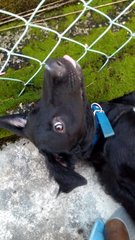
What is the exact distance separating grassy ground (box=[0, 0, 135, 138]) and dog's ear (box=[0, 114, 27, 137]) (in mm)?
728

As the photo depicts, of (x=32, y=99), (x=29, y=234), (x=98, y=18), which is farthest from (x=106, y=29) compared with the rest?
(x=29, y=234)

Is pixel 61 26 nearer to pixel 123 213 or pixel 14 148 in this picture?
pixel 14 148

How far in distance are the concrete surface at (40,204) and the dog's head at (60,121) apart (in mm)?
420

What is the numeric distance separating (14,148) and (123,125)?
37.1 inches

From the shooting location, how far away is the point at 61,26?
12.8 feet

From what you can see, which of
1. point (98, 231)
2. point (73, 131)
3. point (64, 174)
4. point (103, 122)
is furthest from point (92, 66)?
point (98, 231)

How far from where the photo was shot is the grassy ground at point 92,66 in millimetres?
3799

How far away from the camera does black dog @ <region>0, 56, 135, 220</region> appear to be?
2.79 metres

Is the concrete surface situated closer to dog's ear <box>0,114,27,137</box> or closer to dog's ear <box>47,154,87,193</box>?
dog's ear <box>47,154,87,193</box>

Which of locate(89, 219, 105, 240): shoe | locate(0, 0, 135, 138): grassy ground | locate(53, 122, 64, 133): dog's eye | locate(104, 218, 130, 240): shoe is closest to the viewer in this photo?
locate(53, 122, 64, 133): dog's eye

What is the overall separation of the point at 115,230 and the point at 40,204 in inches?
22.9

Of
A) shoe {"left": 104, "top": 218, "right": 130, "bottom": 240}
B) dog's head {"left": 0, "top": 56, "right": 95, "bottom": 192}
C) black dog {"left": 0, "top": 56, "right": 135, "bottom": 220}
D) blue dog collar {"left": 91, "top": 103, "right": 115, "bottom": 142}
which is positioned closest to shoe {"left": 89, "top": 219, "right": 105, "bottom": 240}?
shoe {"left": 104, "top": 218, "right": 130, "bottom": 240}

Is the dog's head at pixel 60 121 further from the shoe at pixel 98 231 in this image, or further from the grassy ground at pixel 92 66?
the grassy ground at pixel 92 66

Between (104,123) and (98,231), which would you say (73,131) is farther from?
(98,231)
